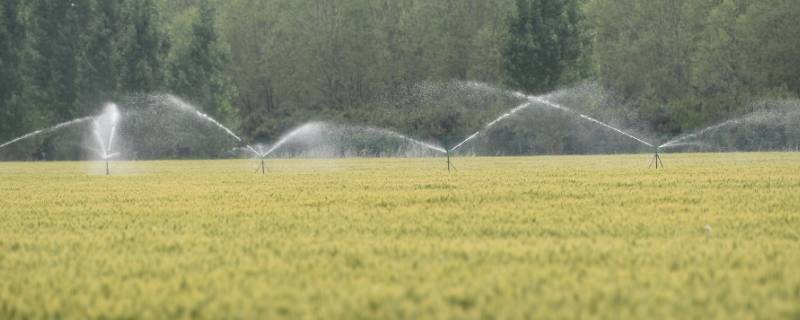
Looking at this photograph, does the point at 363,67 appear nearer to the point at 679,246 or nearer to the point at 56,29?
the point at 56,29

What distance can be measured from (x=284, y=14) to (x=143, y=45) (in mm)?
18631

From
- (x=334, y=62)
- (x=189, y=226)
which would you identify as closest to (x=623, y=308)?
(x=189, y=226)

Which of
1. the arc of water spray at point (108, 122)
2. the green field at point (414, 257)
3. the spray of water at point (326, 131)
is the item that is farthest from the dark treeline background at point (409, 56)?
the green field at point (414, 257)

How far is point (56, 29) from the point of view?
2208 inches

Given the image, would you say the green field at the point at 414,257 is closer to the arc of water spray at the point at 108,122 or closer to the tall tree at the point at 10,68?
the arc of water spray at the point at 108,122

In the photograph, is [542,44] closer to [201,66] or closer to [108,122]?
A: [201,66]

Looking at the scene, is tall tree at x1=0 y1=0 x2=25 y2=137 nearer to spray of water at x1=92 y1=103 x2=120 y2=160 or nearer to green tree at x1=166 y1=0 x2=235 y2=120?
spray of water at x1=92 y1=103 x2=120 y2=160

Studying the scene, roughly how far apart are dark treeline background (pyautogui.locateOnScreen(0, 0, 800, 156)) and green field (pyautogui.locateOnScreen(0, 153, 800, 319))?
40.3 meters

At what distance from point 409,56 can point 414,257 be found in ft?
201

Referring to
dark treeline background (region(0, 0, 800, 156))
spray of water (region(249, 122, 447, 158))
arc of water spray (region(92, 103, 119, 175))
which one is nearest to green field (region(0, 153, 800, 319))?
spray of water (region(249, 122, 447, 158))

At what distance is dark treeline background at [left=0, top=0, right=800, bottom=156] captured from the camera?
53.4m

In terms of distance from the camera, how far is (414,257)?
23.9 ft

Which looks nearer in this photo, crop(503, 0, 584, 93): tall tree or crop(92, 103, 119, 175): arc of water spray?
crop(503, 0, 584, 93): tall tree

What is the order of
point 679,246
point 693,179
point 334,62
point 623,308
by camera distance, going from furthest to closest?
point 334,62 → point 693,179 → point 679,246 → point 623,308
